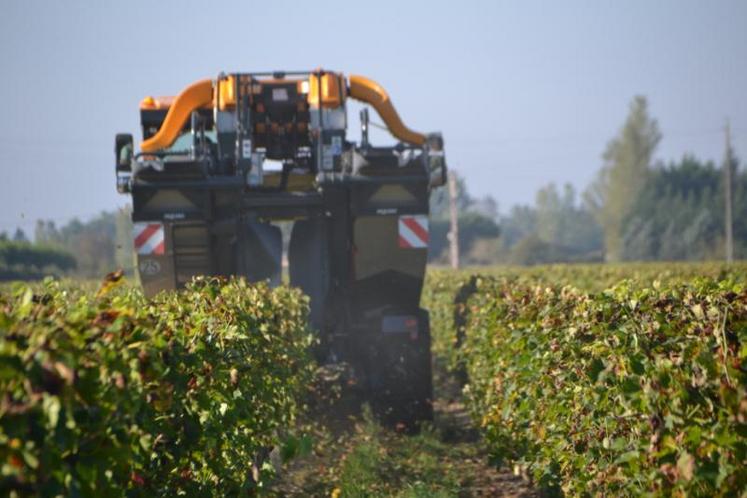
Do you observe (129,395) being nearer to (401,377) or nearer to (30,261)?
(401,377)

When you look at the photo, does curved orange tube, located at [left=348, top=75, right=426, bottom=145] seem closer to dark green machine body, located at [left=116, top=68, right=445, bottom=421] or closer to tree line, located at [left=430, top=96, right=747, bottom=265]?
dark green machine body, located at [left=116, top=68, right=445, bottom=421]

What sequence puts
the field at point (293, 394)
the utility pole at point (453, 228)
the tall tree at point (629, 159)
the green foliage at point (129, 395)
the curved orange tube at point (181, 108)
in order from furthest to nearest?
the tall tree at point (629, 159) < the utility pole at point (453, 228) < the curved orange tube at point (181, 108) < the field at point (293, 394) < the green foliage at point (129, 395)

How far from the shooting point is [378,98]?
13.3 metres

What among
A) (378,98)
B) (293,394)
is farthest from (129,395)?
(378,98)

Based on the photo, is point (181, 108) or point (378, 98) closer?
point (181, 108)

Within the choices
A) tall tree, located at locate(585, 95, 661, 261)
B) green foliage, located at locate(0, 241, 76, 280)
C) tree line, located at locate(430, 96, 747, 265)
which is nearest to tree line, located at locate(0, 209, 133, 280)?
green foliage, located at locate(0, 241, 76, 280)

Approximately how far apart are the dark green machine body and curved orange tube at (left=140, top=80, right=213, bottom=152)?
0.37 m

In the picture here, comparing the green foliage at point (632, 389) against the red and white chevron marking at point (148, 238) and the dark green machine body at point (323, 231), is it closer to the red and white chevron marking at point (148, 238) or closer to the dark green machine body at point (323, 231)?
the dark green machine body at point (323, 231)

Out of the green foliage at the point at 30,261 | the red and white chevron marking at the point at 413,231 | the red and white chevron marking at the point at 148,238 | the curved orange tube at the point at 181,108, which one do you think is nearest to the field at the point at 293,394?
the red and white chevron marking at the point at 413,231

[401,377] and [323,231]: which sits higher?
[323,231]

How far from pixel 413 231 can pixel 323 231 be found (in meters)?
0.99

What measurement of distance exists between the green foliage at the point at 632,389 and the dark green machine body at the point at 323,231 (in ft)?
10.5

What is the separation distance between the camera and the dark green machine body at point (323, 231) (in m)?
11.8

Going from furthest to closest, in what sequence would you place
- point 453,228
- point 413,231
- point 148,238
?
point 453,228
point 413,231
point 148,238
